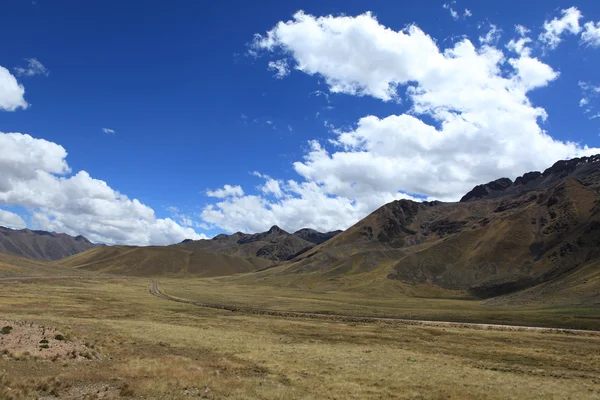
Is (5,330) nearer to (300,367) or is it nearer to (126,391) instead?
(126,391)

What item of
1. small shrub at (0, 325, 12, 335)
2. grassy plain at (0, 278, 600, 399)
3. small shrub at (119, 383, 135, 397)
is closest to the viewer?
small shrub at (119, 383, 135, 397)

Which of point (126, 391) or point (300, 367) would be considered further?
point (300, 367)

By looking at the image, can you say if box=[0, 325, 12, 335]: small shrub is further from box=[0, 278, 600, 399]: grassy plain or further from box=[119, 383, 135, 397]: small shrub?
box=[119, 383, 135, 397]: small shrub

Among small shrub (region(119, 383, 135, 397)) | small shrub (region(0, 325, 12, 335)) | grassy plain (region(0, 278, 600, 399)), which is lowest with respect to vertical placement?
grassy plain (region(0, 278, 600, 399))

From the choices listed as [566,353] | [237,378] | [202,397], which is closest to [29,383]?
[202,397]

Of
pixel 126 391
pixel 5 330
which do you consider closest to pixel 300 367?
pixel 126 391

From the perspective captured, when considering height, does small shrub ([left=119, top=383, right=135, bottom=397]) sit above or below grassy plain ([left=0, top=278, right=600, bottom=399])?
above

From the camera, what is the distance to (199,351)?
36781 millimetres

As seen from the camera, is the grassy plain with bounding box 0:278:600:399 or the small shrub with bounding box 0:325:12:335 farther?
the small shrub with bounding box 0:325:12:335

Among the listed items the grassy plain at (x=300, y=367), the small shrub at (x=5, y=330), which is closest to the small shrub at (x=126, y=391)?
→ the grassy plain at (x=300, y=367)

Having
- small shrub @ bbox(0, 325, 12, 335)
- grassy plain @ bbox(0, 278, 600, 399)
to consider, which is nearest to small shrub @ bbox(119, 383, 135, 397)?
grassy plain @ bbox(0, 278, 600, 399)

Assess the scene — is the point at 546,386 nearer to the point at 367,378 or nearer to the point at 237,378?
the point at 367,378

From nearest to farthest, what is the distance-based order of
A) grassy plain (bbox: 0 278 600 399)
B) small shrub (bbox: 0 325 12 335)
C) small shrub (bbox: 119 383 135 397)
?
small shrub (bbox: 119 383 135 397) < grassy plain (bbox: 0 278 600 399) < small shrub (bbox: 0 325 12 335)

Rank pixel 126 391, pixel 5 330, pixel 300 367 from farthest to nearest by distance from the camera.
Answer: pixel 300 367
pixel 5 330
pixel 126 391
